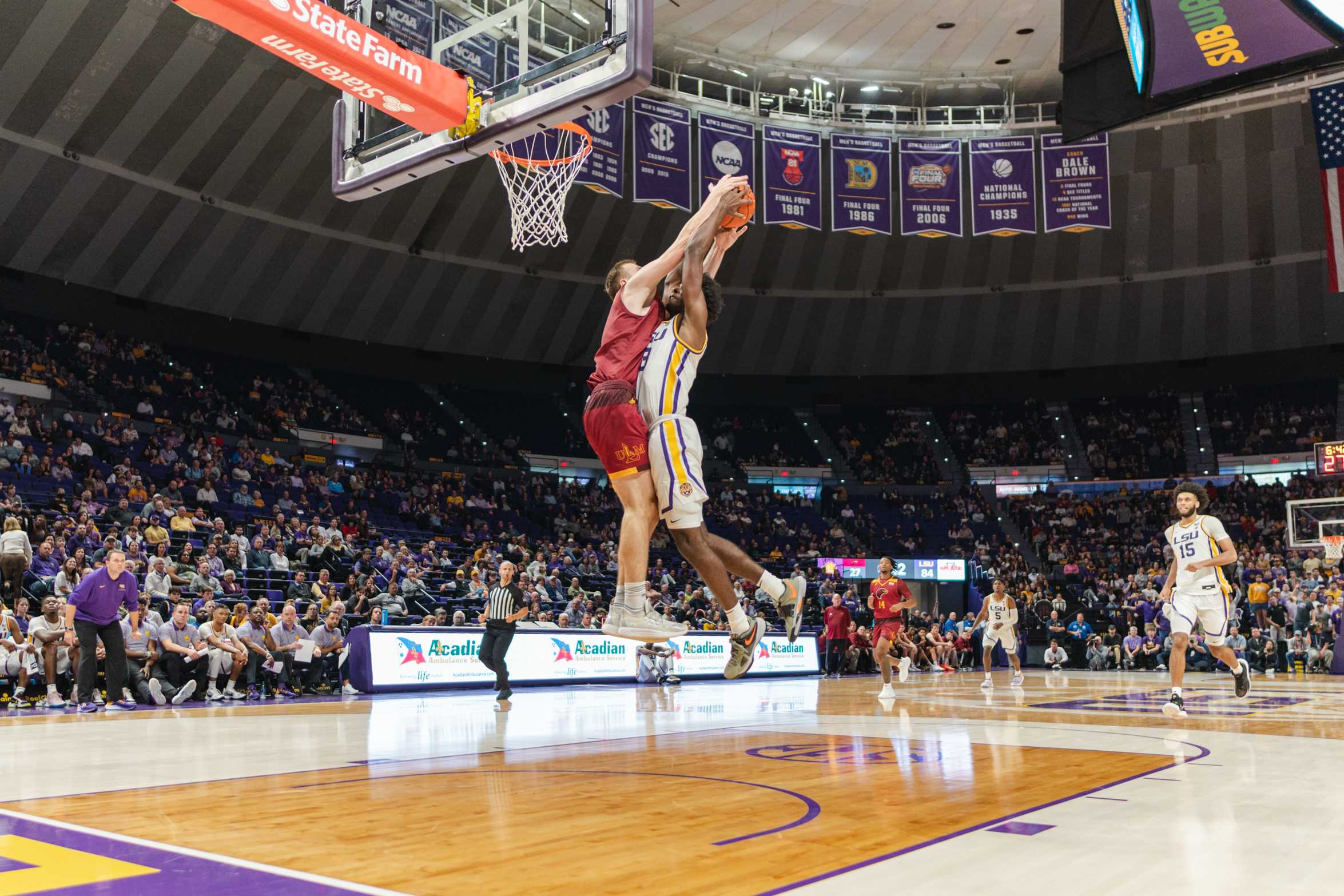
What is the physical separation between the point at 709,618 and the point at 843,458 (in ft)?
56.2

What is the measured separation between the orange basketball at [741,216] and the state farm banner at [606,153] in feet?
52.7

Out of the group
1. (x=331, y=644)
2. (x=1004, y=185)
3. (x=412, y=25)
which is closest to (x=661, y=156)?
(x=1004, y=185)

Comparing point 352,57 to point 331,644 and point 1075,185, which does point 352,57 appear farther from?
point 1075,185

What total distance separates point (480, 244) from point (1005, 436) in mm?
19748

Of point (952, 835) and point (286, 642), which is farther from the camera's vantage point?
point (286, 642)

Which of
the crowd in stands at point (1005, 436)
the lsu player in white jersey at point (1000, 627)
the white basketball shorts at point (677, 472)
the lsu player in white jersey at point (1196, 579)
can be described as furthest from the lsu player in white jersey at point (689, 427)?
the crowd in stands at point (1005, 436)

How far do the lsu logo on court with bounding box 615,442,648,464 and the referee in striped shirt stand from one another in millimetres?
6728

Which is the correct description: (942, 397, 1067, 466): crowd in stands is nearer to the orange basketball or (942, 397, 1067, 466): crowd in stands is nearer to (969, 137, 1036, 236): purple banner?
(969, 137, 1036, 236): purple banner

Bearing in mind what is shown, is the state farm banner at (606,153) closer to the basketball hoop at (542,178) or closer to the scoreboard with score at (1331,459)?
the basketball hoop at (542,178)

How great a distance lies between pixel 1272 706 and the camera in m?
10.5

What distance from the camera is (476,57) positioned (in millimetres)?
9594

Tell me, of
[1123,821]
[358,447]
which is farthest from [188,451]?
[1123,821]

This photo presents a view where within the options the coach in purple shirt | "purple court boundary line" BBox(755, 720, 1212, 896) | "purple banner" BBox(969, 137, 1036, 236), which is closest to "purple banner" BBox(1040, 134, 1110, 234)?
"purple banner" BBox(969, 137, 1036, 236)

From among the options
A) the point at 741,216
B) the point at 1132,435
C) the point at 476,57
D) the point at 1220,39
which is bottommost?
the point at 741,216
